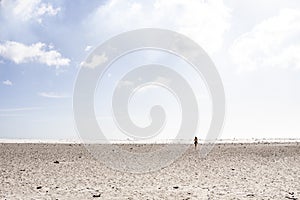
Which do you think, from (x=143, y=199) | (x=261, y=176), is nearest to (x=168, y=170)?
(x=261, y=176)

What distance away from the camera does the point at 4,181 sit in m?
18.2

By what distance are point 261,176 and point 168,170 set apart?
18.8ft

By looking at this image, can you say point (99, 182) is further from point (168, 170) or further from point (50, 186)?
point (168, 170)

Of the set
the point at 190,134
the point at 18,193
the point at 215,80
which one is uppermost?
the point at 215,80

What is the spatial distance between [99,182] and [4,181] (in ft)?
15.6

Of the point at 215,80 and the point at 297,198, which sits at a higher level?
the point at 215,80

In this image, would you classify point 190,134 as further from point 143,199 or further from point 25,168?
point 143,199

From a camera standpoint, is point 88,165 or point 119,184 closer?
point 119,184

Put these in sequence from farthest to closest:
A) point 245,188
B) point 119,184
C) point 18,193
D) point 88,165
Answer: point 88,165 → point 119,184 → point 245,188 → point 18,193

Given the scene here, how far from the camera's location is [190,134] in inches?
1511

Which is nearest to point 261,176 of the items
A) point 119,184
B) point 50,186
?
point 119,184

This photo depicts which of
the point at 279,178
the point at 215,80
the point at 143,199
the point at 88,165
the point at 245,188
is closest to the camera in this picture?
the point at 143,199

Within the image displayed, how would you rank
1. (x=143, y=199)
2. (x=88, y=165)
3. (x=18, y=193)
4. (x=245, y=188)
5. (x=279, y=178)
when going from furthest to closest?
(x=88, y=165)
(x=279, y=178)
(x=245, y=188)
(x=18, y=193)
(x=143, y=199)

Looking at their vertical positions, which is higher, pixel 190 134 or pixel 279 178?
pixel 190 134
